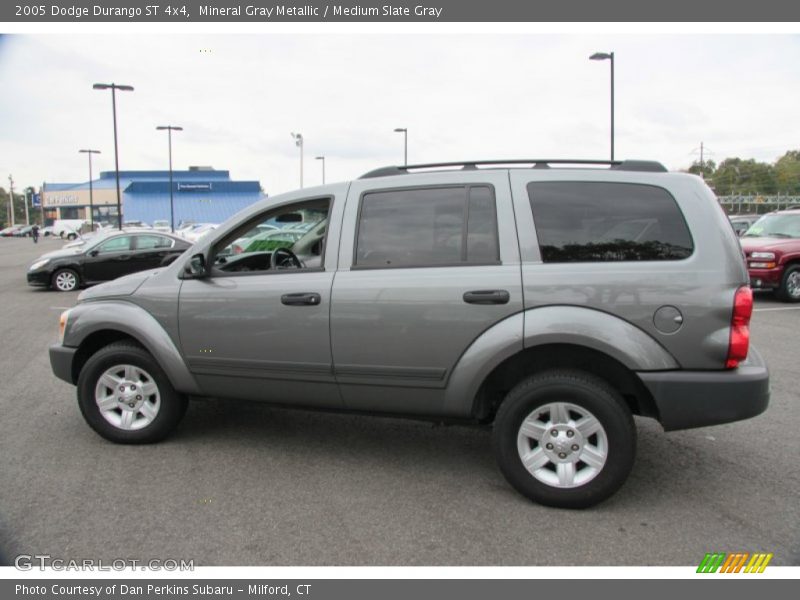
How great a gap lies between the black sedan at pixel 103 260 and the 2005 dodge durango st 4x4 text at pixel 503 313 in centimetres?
1118

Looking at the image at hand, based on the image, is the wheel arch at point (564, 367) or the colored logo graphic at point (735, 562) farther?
the wheel arch at point (564, 367)

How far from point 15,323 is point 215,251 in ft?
25.0

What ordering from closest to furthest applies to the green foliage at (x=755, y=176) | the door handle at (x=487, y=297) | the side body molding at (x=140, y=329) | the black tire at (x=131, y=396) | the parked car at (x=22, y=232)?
the door handle at (x=487, y=297)
the side body molding at (x=140, y=329)
the black tire at (x=131, y=396)
the parked car at (x=22, y=232)
the green foliage at (x=755, y=176)

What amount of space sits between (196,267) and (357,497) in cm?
189

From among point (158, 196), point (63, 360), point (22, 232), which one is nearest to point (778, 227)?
point (63, 360)

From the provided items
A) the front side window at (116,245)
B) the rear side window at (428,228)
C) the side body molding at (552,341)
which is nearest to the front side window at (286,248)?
the rear side window at (428,228)

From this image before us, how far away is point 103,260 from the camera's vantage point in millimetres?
14812

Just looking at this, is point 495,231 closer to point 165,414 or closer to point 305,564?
point 305,564

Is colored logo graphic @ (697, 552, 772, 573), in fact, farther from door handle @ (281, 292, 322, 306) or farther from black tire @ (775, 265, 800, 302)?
black tire @ (775, 265, 800, 302)

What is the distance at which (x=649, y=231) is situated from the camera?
135 inches

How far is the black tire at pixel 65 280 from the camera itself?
575 inches

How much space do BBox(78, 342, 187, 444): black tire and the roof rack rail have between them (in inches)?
80.7

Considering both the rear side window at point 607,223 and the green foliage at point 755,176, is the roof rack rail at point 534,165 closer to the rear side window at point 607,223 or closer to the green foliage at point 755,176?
the rear side window at point 607,223
